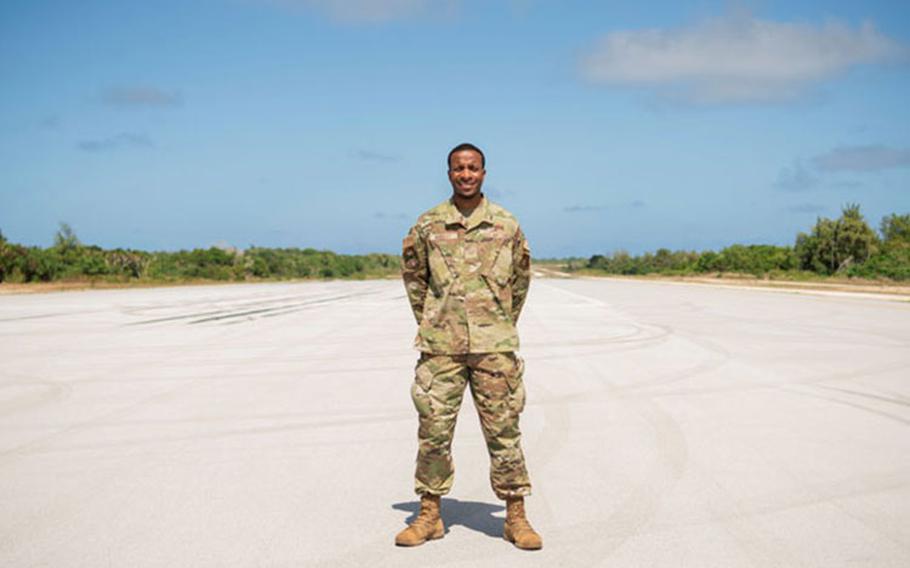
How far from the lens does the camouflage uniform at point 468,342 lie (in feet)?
12.4

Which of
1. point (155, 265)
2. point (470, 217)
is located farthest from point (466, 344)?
point (155, 265)

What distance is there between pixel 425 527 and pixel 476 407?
0.66 metres

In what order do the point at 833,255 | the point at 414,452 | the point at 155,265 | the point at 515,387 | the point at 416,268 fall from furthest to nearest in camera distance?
the point at 155,265 < the point at 833,255 < the point at 414,452 < the point at 416,268 < the point at 515,387

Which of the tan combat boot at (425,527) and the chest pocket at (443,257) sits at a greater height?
the chest pocket at (443,257)

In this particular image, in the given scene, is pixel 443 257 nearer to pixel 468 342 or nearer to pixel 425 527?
pixel 468 342

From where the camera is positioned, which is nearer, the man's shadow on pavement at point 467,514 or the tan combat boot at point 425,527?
the tan combat boot at point 425,527

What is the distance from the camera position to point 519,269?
4.02 m

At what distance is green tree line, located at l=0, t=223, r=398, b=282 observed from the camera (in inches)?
1706

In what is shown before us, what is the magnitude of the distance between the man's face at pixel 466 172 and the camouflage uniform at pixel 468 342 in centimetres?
12

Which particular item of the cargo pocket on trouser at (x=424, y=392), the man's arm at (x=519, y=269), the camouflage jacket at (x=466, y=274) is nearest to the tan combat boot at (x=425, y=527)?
the cargo pocket on trouser at (x=424, y=392)

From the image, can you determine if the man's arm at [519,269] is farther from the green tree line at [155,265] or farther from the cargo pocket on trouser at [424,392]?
the green tree line at [155,265]

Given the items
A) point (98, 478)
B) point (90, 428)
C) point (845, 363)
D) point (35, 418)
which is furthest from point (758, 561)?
point (845, 363)

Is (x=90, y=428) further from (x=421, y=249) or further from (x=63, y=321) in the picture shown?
(x=63, y=321)

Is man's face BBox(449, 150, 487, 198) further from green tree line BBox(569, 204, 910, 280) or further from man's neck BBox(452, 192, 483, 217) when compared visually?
green tree line BBox(569, 204, 910, 280)
